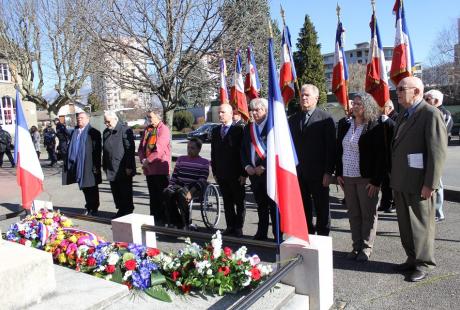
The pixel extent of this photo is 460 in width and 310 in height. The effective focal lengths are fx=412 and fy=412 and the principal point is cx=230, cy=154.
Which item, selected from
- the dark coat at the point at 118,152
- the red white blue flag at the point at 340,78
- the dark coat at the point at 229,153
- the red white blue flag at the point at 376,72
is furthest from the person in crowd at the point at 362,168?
the dark coat at the point at 118,152

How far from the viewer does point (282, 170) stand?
3.19 m

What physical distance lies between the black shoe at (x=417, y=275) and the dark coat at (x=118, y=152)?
4368 millimetres

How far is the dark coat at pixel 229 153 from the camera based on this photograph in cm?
552

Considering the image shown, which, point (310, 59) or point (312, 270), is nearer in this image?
point (312, 270)

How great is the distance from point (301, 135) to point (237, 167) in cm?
116

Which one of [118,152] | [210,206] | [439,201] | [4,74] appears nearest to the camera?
[439,201]

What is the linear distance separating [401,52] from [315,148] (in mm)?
2211

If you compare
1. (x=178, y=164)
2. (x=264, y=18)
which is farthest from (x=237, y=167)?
(x=264, y=18)

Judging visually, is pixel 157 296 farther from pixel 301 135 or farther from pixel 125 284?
pixel 301 135

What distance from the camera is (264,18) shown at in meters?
11.0

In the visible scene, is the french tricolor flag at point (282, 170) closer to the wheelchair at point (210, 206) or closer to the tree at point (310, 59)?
the wheelchair at point (210, 206)

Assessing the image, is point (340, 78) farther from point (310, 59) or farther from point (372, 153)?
point (310, 59)

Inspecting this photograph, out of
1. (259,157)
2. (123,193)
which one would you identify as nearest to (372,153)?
(259,157)

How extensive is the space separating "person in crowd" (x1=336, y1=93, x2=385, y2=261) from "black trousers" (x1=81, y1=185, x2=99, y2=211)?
440 cm
